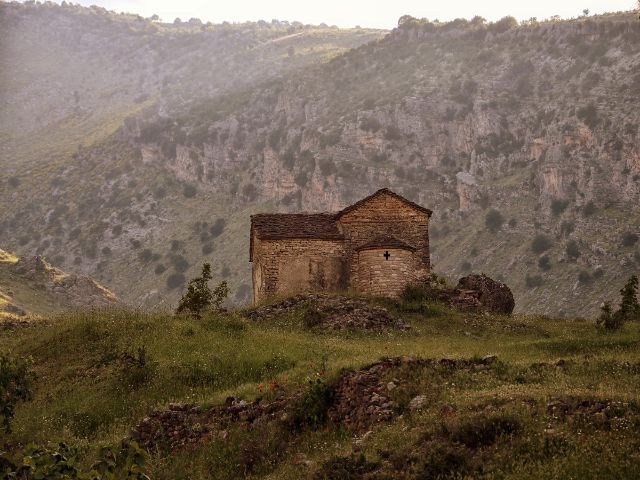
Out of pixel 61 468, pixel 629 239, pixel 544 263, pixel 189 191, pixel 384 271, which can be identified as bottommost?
pixel 544 263

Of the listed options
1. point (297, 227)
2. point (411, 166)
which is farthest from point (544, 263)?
point (297, 227)

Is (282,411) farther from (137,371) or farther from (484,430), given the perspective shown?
(137,371)

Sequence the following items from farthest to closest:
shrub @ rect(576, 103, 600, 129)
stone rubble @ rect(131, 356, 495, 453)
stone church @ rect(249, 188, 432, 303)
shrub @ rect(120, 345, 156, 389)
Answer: shrub @ rect(576, 103, 600, 129)
stone church @ rect(249, 188, 432, 303)
shrub @ rect(120, 345, 156, 389)
stone rubble @ rect(131, 356, 495, 453)

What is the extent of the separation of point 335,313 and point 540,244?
52607 millimetres

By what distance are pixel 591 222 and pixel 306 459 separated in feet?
218

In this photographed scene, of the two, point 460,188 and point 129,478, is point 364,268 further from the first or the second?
point 460,188

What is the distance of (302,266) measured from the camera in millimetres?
34875

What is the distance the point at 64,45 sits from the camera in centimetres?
19900

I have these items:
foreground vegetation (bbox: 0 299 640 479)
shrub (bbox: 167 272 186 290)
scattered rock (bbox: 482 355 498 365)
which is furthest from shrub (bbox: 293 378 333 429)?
shrub (bbox: 167 272 186 290)

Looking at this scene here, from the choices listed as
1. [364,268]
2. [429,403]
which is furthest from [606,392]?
[364,268]

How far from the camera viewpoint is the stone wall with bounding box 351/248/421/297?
3353cm

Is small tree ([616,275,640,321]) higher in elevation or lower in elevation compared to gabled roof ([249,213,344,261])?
lower

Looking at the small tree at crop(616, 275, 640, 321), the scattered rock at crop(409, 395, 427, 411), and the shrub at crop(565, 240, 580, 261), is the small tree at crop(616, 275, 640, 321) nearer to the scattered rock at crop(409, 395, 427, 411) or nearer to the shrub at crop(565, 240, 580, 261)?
the scattered rock at crop(409, 395, 427, 411)

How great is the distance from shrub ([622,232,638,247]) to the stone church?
38991mm
